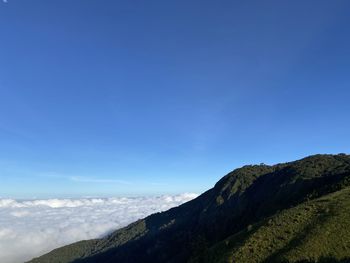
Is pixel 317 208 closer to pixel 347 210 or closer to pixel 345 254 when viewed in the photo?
pixel 347 210

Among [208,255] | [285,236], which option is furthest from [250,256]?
[208,255]

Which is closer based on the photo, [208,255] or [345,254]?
[345,254]

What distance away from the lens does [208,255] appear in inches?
4225

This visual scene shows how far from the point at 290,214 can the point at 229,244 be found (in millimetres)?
20504

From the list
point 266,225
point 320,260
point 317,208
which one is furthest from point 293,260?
point 317,208

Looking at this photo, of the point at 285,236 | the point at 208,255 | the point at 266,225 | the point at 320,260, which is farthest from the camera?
the point at 208,255

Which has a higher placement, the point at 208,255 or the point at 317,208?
the point at 317,208

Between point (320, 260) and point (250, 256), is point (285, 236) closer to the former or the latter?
point (250, 256)

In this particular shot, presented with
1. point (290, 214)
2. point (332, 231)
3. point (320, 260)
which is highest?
point (290, 214)

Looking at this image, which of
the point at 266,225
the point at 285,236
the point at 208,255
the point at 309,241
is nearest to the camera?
the point at 309,241

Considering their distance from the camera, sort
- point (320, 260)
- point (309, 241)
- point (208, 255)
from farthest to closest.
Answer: point (208, 255) → point (309, 241) → point (320, 260)

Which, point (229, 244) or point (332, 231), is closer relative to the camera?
point (332, 231)

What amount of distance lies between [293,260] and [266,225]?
2603 centimetres

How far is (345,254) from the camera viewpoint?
73000mm
